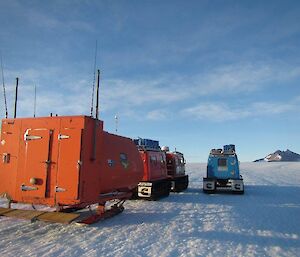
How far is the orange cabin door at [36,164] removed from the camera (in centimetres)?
912

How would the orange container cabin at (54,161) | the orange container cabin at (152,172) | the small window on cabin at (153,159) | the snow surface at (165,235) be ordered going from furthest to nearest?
1. the small window on cabin at (153,159)
2. the orange container cabin at (152,172)
3. the orange container cabin at (54,161)
4. the snow surface at (165,235)

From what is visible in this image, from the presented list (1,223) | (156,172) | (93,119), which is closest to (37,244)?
(1,223)

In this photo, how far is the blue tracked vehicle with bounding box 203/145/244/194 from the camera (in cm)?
2086

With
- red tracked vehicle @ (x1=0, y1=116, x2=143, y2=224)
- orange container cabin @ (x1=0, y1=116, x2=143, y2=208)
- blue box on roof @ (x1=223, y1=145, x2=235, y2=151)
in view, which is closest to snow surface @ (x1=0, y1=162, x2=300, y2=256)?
red tracked vehicle @ (x1=0, y1=116, x2=143, y2=224)

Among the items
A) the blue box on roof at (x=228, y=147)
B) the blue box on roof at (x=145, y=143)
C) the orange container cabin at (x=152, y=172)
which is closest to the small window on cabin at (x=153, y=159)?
the orange container cabin at (x=152, y=172)

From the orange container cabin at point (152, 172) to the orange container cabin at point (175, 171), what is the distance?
2182 mm

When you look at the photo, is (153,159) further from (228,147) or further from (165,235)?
(228,147)

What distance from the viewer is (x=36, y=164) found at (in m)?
9.30

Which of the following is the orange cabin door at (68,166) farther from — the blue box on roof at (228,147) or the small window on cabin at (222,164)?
the blue box on roof at (228,147)

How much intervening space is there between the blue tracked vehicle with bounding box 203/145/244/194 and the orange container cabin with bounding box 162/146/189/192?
1.61 meters

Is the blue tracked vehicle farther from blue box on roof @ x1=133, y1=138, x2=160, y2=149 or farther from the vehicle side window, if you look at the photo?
the vehicle side window

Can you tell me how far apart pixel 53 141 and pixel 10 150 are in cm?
150

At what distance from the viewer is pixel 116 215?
38.6 ft

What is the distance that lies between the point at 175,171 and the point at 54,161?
12.8 m
